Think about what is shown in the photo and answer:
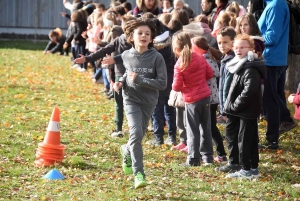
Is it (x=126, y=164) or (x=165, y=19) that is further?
(x=165, y=19)

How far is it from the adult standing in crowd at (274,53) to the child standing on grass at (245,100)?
63.5 inches

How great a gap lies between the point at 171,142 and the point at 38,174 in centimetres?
264

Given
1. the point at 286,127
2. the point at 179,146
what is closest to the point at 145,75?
the point at 179,146

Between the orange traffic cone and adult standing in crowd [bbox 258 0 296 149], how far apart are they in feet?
9.81

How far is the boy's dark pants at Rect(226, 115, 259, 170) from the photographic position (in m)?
8.32

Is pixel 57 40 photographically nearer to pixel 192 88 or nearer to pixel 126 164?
pixel 192 88

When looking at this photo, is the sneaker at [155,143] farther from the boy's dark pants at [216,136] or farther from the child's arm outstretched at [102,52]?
the child's arm outstretched at [102,52]

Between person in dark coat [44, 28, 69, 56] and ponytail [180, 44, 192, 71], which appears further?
person in dark coat [44, 28, 69, 56]

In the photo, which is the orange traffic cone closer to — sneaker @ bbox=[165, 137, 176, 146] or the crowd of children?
A: the crowd of children

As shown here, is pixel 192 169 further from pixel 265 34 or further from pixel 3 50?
pixel 3 50

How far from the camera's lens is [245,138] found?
8336mm

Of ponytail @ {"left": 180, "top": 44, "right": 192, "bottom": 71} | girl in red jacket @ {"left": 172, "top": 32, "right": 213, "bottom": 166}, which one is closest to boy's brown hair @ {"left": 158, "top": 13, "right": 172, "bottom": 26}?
girl in red jacket @ {"left": 172, "top": 32, "right": 213, "bottom": 166}

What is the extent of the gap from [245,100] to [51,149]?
2435 millimetres

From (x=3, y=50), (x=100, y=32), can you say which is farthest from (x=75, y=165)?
(x=3, y=50)
